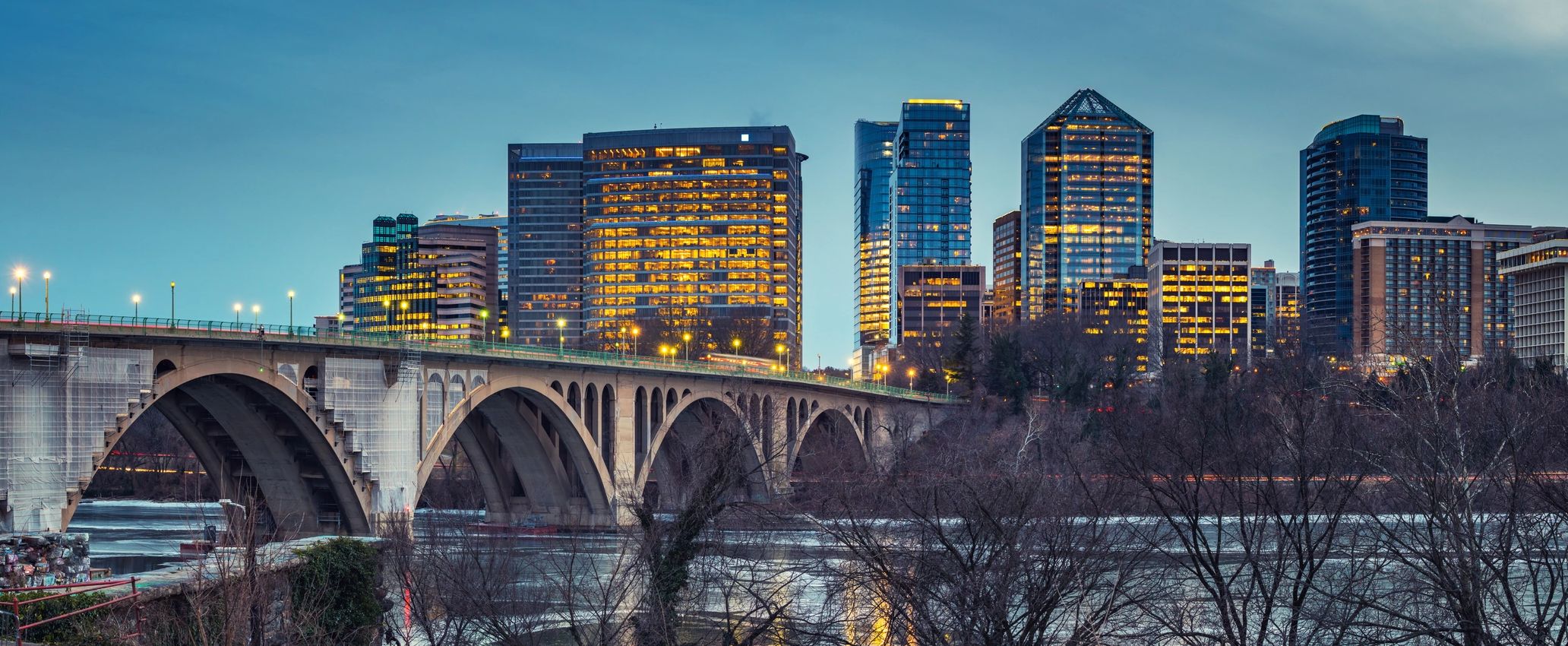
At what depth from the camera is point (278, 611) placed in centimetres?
3130

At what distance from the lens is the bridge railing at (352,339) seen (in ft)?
140

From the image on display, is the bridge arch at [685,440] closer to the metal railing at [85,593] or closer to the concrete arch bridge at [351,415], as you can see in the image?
the concrete arch bridge at [351,415]

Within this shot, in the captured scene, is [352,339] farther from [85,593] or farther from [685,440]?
[685,440]

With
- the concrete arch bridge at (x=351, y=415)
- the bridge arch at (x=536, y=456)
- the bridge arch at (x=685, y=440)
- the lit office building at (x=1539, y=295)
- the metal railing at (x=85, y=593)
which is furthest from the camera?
the lit office building at (x=1539, y=295)

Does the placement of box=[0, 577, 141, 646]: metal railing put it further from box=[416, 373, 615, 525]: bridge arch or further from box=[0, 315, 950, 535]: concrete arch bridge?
box=[416, 373, 615, 525]: bridge arch

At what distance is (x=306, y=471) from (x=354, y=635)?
20.8 m

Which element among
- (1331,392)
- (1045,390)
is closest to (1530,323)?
(1045,390)

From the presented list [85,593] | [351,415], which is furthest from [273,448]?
[85,593]

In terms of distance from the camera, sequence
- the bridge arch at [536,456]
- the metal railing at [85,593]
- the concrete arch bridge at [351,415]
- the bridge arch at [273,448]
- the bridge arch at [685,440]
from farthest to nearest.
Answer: the bridge arch at [685,440]
the bridge arch at [536,456]
the bridge arch at [273,448]
the concrete arch bridge at [351,415]
the metal railing at [85,593]

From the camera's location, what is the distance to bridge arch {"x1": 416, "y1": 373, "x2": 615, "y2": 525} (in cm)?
6500

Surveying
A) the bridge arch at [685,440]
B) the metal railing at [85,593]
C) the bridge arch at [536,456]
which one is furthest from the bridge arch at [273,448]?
the metal railing at [85,593]

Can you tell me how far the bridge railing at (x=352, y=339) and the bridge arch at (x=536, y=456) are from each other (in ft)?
5.84

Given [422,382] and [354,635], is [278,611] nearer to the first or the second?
[354,635]

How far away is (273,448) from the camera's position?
52.1 meters
